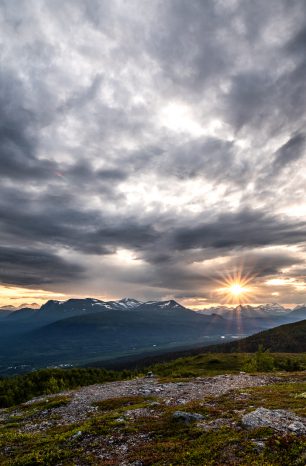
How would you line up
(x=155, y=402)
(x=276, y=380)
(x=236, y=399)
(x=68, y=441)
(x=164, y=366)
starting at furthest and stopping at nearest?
(x=164, y=366)
(x=276, y=380)
(x=155, y=402)
(x=236, y=399)
(x=68, y=441)

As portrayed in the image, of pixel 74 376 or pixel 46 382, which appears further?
pixel 74 376

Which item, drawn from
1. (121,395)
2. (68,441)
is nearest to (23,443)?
(68,441)

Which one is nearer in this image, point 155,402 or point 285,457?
point 285,457

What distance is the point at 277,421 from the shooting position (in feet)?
59.5

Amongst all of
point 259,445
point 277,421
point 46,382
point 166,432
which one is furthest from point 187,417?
point 46,382

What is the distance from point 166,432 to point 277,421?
6697 mm

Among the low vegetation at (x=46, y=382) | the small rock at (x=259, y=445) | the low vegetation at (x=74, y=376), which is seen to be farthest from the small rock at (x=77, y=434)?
the low vegetation at (x=46, y=382)

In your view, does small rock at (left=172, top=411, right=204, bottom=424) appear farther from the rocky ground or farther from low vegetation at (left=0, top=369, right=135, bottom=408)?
low vegetation at (left=0, top=369, right=135, bottom=408)

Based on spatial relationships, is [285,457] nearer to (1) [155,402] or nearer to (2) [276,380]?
(1) [155,402]

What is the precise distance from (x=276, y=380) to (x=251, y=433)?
2878 centimetres

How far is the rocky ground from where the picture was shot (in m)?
15.1

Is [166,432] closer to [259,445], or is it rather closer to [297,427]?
[259,445]

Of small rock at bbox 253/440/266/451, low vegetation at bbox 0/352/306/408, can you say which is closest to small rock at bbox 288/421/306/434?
small rock at bbox 253/440/266/451

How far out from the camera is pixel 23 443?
21.3 metres
